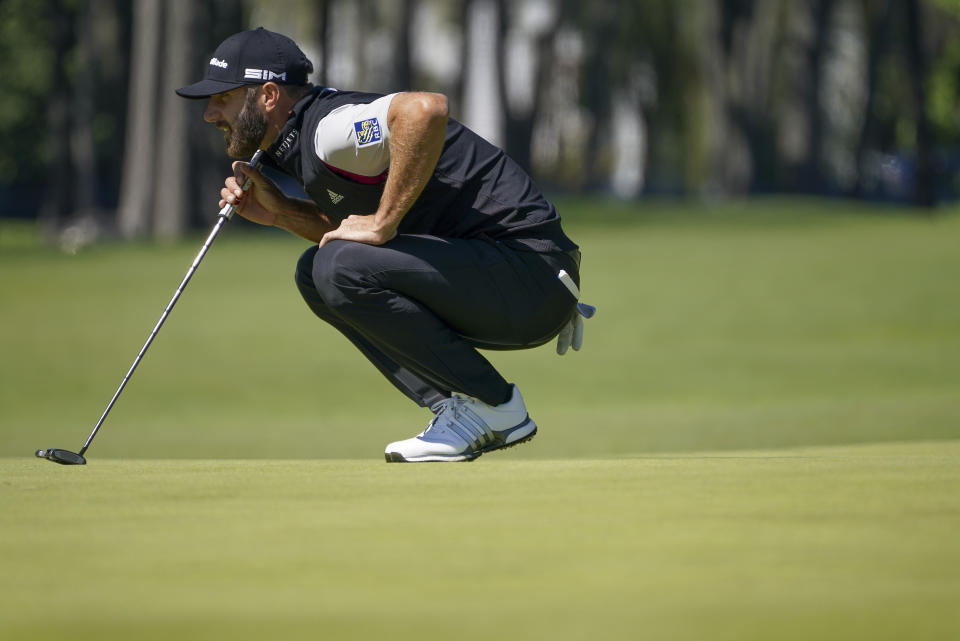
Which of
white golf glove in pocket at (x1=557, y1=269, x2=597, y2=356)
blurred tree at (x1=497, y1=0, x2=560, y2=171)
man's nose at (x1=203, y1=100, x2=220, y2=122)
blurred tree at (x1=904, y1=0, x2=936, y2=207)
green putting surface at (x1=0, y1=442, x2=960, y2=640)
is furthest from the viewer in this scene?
blurred tree at (x1=497, y1=0, x2=560, y2=171)

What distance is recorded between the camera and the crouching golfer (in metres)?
4.55

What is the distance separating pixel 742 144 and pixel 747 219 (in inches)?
459

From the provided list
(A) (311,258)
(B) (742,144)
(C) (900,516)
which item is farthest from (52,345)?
(B) (742,144)

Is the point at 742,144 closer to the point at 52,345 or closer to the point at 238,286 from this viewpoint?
the point at 238,286

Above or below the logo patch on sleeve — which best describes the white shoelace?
below

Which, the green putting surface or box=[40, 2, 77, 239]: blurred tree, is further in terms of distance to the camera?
box=[40, 2, 77, 239]: blurred tree

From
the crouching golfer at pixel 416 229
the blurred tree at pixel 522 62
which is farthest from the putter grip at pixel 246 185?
the blurred tree at pixel 522 62

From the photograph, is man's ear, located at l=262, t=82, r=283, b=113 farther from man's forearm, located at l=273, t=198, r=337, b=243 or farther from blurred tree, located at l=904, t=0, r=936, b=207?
blurred tree, located at l=904, t=0, r=936, b=207

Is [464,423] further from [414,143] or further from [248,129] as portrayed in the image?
[248,129]

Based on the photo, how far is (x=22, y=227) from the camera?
40.8 m

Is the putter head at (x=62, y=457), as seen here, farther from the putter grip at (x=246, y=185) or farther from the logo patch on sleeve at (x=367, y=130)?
the logo patch on sleeve at (x=367, y=130)

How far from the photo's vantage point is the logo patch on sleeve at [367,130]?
4.51 meters

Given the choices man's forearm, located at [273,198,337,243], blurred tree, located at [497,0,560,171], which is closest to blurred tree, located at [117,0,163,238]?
blurred tree, located at [497,0,560,171]

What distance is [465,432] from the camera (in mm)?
4754
